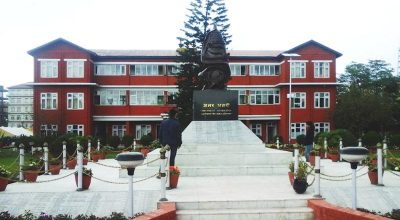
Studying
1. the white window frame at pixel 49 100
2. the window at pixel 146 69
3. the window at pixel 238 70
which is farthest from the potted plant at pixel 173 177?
the window at pixel 238 70

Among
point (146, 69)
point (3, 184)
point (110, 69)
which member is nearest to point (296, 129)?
point (146, 69)

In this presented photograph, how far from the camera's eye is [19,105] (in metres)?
110

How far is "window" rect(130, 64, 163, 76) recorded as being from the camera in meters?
44.1

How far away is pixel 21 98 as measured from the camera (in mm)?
110500

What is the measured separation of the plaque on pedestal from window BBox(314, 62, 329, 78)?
2829 cm

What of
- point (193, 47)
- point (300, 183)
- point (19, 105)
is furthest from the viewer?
point (19, 105)

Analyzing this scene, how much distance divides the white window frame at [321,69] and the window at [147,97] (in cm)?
1599

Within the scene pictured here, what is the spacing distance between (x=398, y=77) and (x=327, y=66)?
1844 cm

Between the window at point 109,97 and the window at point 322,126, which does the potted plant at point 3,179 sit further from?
the window at point 322,126

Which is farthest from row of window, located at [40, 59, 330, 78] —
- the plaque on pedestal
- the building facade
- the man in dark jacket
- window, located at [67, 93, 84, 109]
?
the building facade

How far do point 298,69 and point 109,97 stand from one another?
19569 millimetres

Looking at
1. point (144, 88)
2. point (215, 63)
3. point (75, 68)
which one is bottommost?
point (215, 63)

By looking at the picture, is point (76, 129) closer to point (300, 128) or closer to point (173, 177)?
point (300, 128)

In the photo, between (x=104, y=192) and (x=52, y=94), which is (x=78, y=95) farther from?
(x=104, y=192)
